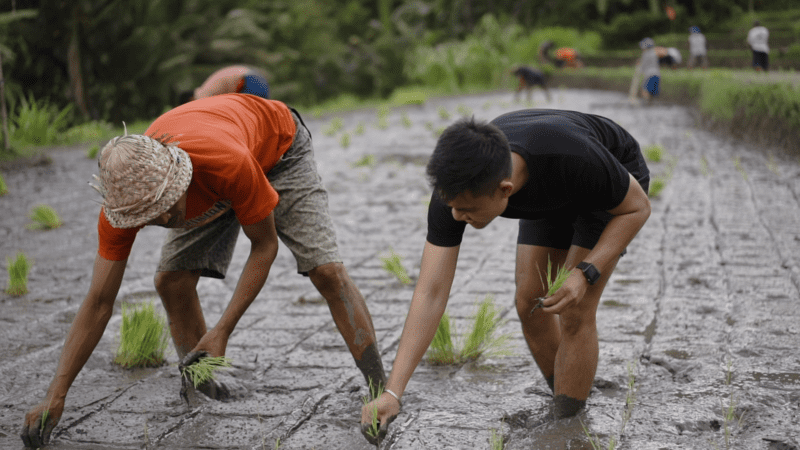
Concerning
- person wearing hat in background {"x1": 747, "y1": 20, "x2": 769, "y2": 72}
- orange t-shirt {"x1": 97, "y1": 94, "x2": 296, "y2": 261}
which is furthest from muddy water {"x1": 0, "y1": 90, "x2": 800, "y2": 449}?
person wearing hat in background {"x1": 747, "y1": 20, "x2": 769, "y2": 72}

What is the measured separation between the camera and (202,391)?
3.26 meters

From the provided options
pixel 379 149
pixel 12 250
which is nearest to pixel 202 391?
pixel 12 250

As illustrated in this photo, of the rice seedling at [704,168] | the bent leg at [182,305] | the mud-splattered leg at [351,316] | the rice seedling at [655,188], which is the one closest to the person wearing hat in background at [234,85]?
the bent leg at [182,305]

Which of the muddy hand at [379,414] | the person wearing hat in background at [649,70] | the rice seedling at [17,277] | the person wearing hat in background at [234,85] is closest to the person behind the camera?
the muddy hand at [379,414]

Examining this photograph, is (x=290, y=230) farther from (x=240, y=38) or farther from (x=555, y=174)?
(x=240, y=38)

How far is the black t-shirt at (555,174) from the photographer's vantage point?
250cm

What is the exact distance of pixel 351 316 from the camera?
126 inches

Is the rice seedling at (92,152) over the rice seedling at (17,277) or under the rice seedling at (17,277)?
under

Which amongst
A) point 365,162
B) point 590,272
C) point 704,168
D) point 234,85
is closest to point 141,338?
point 234,85

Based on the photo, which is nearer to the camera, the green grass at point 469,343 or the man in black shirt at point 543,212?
the man in black shirt at point 543,212

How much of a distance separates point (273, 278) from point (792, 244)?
347 centimetres

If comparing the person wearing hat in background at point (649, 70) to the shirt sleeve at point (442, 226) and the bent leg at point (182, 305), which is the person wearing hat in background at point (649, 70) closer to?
the bent leg at point (182, 305)

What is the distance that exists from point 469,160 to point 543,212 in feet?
1.73

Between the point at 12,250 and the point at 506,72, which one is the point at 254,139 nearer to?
the point at 12,250
